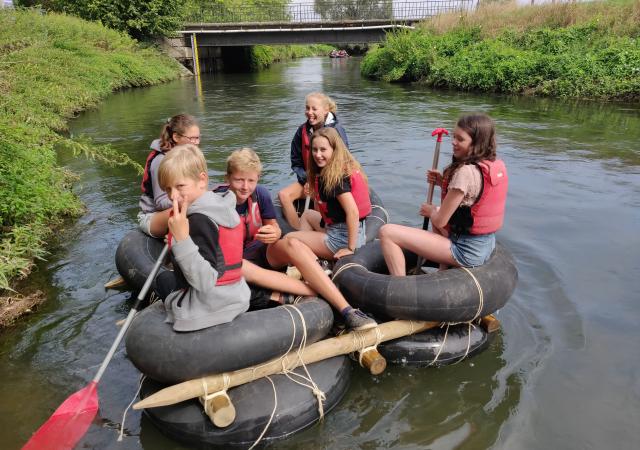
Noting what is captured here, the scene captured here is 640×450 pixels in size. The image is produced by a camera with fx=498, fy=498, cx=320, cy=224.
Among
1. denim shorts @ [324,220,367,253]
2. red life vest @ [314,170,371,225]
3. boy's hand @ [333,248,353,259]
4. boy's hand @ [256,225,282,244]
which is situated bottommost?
boy's hand @ [333,248,353,259]

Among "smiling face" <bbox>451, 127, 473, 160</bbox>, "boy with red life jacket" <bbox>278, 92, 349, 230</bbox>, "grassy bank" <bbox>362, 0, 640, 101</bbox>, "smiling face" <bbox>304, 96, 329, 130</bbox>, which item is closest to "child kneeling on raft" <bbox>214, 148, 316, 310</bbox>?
"boy with red life jacket" <bbox>278, 92, 349, 230</bbox>

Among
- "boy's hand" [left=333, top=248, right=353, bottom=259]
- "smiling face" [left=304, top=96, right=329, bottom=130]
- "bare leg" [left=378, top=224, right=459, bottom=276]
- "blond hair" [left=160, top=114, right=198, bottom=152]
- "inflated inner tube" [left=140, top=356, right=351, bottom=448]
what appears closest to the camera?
"inflated inner tube" [left=140, top=356, right=351, bottom=448]

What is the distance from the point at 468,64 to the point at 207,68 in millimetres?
20322

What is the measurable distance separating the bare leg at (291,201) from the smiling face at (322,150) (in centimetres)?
127

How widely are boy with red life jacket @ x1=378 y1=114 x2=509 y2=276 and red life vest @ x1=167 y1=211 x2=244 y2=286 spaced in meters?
1.30

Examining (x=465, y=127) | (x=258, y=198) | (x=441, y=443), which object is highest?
(x=465, y=127)

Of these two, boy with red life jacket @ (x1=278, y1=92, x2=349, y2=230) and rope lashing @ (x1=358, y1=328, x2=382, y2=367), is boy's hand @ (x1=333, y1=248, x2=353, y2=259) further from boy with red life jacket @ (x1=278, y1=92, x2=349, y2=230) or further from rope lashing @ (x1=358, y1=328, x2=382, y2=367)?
boy with red life jacket @ (x1=278, y1=92, x2=349, y2=230)

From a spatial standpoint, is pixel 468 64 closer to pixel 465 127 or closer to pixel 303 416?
pixel 465 127

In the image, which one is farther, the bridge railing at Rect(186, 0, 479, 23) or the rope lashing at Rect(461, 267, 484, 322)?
the bridge railing at Rect(186, 0, 479, 23)

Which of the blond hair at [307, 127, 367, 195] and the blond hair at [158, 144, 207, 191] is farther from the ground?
the blond hair at [158, 144, 207, 191]

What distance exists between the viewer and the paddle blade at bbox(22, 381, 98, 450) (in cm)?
269

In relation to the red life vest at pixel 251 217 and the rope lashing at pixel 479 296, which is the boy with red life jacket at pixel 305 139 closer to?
the red life vest at pixel 251 217

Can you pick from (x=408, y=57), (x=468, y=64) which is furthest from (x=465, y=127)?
(x=408, y=57)

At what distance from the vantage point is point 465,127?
3.39 metres
